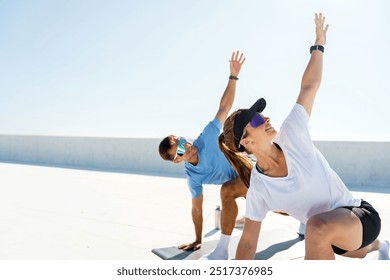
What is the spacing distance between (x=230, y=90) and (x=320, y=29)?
0.98 m

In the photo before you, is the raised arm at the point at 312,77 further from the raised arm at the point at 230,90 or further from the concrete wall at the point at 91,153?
the concrete wall at the point at 91,153

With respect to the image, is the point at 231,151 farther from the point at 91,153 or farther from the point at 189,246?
the point at 91,153

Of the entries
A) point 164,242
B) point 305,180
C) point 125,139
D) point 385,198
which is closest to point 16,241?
point 164,242

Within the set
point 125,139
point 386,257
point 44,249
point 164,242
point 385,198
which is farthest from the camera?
point 125,139

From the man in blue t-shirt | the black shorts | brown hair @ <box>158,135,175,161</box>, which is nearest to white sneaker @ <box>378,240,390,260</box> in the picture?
the black shorts

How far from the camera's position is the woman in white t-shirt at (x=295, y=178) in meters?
1.59

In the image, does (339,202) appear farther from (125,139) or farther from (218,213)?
(125,139)

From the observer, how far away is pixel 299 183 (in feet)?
5.22

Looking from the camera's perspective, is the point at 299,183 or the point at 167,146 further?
the point at 167,146

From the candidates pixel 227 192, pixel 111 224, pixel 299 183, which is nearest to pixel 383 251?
pixel 299 183

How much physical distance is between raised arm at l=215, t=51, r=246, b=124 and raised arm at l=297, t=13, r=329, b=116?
945 mm

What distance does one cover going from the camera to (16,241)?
2.68 metres

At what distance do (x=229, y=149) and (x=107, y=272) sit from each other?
949 millimetres

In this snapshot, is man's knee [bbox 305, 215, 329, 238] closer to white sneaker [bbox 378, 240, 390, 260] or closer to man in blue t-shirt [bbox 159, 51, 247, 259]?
white sneaker [bbox 378, 240, 390, 260]
